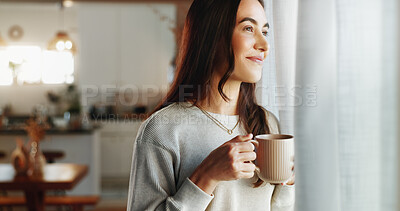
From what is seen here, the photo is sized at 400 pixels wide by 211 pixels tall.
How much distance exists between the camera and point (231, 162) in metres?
0.70

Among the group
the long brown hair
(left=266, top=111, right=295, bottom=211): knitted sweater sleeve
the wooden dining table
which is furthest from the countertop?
(left=266, top=111, right=295, bottom=211): knitted sweater sleeve

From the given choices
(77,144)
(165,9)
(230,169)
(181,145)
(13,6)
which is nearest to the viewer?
(230,169)

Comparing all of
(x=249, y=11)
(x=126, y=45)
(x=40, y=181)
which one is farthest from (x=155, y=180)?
(x=126, y=45)

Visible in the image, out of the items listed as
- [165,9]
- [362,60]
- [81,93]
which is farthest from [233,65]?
[81,93]

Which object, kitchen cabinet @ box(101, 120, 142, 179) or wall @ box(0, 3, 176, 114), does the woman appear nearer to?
kitchen cabinet @ box(101, 120, 142, 179)

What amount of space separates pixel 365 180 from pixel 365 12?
7.7 inches

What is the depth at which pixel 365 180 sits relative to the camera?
475 mm

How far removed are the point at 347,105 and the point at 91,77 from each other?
17.8 ft

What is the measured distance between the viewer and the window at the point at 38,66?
691 centimetres

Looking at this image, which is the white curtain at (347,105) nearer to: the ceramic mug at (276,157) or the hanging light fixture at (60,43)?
the ceramic mug at (276,157)

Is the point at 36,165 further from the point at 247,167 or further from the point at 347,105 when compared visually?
the point at 347,105

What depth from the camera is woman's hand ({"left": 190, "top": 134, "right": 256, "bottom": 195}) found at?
0.70 meters

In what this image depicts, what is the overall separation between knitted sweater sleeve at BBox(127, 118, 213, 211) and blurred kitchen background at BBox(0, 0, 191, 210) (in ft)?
10.8

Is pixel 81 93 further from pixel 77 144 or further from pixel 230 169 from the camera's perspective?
pixel 230 169
